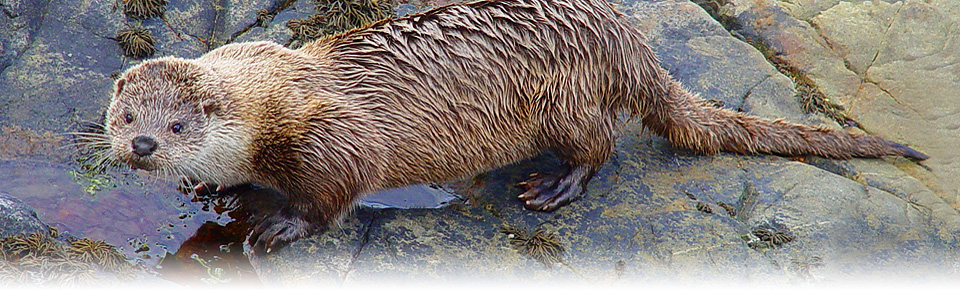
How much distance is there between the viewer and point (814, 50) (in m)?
4.95

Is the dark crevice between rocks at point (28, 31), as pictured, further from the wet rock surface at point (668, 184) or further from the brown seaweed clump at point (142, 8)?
the brown seaweed clump at point (142, 8)

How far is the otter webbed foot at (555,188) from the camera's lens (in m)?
3.42

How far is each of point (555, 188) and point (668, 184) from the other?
0.53m

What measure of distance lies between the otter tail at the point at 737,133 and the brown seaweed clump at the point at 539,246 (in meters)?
0.76

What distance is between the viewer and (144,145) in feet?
9.06

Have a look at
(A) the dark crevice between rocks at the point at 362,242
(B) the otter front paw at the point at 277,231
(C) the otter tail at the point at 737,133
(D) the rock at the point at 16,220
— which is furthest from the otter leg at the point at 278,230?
(C) the otter tail at the point at 737,133

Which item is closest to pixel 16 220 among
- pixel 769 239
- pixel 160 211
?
pixel 160 211

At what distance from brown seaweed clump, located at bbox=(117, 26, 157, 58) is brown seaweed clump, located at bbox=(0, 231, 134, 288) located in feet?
4.10

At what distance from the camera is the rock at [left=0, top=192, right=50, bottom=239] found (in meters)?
2.85

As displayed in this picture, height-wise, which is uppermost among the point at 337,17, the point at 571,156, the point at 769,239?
the point at 337,17

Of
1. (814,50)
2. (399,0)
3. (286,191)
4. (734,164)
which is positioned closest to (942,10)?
(814,50)

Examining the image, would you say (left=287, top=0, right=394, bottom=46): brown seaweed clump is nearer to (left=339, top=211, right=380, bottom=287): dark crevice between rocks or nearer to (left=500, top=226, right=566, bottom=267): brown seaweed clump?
(left=339, top=211, right=380, bottom=287): dark crevice between rocks

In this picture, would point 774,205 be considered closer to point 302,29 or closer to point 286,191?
point 286,191

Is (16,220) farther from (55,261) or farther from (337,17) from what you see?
(337,17)
